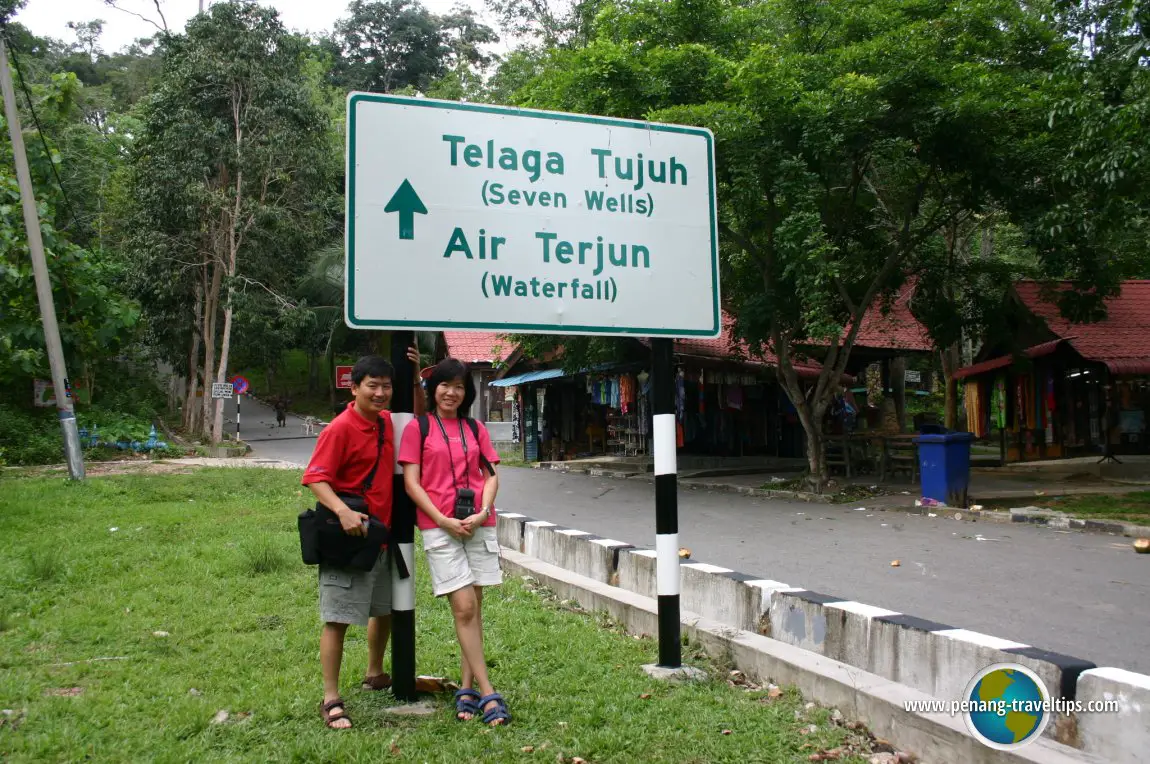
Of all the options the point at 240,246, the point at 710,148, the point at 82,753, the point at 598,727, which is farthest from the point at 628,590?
the point at 240,246

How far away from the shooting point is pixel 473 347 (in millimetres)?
32156

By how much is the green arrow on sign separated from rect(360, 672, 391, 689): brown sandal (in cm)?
220

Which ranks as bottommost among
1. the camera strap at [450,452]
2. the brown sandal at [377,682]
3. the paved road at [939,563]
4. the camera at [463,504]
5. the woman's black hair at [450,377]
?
the paved road at [939,563]

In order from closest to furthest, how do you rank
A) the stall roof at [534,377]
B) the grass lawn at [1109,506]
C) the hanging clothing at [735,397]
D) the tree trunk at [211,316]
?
1. the grass lawn at [1109,506]
2. the hanging clothing at [735,397]
3. the stall roof at [534,377]
4. the tree trunk at [211,316]

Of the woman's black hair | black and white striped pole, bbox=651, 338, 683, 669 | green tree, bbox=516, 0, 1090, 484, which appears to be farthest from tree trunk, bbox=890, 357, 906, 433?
the woman's black hair

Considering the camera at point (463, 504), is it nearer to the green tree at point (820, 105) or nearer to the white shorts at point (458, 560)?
the white shorts at point (458, 560)

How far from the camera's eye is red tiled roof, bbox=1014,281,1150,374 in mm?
17844

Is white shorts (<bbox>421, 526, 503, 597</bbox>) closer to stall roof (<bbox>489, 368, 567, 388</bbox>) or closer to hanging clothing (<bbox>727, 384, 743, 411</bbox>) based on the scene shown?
hanging clothing (<bbox>727, 384, 743, 411</bbox>)

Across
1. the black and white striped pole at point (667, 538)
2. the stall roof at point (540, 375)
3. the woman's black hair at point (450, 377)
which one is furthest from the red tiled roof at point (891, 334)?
the woman's black hair at point (450, 377)

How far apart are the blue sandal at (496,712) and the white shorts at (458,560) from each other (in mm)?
505

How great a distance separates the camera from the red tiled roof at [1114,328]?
1784cm

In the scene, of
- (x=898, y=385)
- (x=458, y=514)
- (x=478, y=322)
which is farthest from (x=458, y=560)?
(x=898, y=385)

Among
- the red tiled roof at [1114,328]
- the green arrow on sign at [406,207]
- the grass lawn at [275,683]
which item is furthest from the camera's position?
the red tiled roof at [1114,328]

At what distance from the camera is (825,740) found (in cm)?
377
